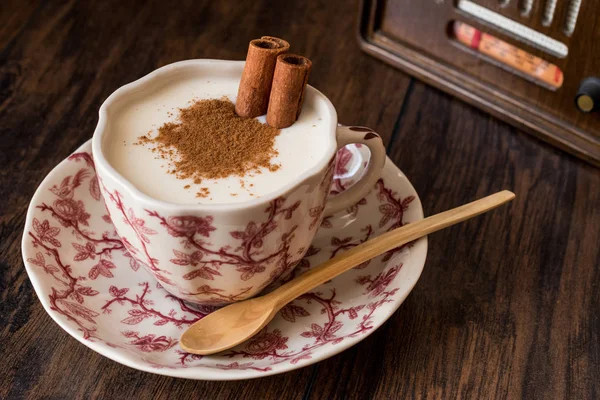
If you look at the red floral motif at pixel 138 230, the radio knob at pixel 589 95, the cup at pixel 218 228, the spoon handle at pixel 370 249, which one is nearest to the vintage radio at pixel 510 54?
the radio knob at pixel 589 95

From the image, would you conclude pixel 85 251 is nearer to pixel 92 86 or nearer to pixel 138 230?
pixel 138 230

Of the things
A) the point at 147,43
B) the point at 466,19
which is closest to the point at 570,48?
the point at 466,19

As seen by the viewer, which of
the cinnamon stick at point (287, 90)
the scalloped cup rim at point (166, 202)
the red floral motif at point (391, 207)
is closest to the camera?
the scalloped cup rim at point (166, 202)

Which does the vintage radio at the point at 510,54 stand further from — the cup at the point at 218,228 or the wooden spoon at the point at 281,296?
the cup at the point at 218,228

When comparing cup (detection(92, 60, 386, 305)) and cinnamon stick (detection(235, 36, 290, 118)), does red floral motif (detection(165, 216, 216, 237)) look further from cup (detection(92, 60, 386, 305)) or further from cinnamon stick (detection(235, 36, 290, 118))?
cinnamon stick (detection(235, 36, 290, 118))

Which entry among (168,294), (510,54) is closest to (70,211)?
(168,294)

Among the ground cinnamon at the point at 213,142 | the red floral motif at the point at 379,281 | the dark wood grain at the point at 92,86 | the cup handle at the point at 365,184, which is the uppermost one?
the ground cinnamon at the point at 213,142
